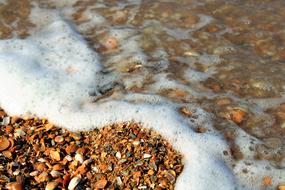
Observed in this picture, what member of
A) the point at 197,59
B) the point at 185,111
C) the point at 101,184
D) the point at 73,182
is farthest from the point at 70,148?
the point at 197,59

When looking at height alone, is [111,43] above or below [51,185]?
below

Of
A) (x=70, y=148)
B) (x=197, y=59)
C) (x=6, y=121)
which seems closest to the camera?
(x=70, y=148)

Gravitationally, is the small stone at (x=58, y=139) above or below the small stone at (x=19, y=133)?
below

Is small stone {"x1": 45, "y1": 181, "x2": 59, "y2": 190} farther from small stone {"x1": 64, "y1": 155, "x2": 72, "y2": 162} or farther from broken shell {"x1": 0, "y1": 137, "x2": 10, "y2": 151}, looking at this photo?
broken shell {"x1": 0, "y1": 137, "x2": 10, "y2": 151}

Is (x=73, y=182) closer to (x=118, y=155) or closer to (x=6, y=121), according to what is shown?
(x=118, y=155)

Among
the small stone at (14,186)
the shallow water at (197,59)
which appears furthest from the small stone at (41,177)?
the shallow water at (197,59)

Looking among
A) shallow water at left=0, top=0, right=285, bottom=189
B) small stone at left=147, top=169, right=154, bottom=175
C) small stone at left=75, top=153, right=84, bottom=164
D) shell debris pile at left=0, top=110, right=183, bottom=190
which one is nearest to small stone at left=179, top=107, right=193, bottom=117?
shallow water at left=0, top=0, right=285, bottom=189

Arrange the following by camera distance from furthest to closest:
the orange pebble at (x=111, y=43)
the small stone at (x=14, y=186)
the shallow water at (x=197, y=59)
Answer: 1. the orange pebble at (x=111, y=43)
2. the shallow water at (x=197, y=59)
3. the small stone at (x=14, y=186)

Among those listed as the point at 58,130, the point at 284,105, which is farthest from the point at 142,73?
the point at 284,105

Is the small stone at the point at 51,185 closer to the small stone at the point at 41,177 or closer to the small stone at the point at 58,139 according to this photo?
the small stone at the point at 41,177
